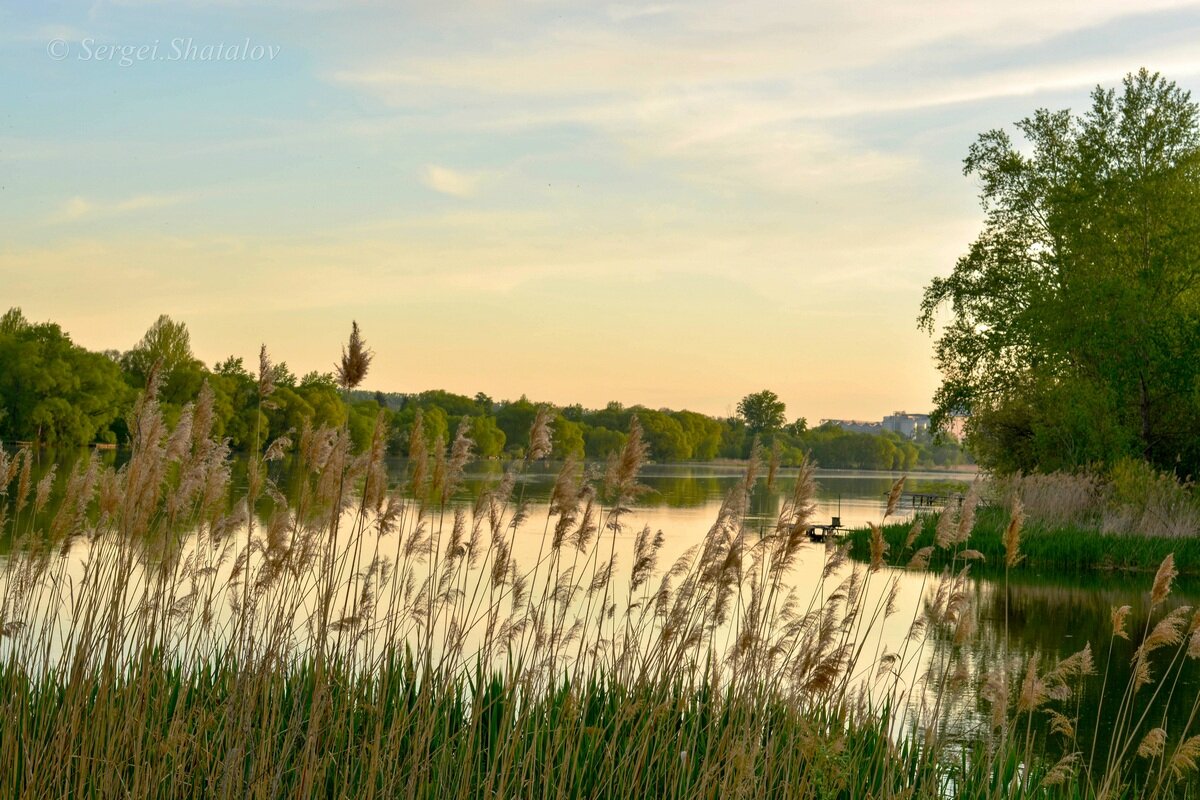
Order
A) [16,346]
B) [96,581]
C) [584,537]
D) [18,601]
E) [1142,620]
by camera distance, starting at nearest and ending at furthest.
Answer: [96,581], [584,537], [18,601], [1142,620], [16,346]

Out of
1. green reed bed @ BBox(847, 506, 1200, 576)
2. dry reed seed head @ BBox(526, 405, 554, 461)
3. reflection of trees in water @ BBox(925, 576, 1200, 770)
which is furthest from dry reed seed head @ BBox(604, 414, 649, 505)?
green reed bed @ BBox(847, 506, 1200, 576)

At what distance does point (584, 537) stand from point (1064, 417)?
93.5 feet

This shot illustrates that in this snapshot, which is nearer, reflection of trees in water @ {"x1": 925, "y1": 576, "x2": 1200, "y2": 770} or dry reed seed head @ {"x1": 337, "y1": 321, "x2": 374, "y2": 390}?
dry reed seed head @ {"x1": 337, "y1": 321, "x2": 374, "y2": 390}

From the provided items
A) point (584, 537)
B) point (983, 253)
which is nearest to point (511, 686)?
point (584, 537)

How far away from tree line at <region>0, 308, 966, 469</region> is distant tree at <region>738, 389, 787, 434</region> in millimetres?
138

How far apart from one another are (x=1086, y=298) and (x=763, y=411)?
73.2m

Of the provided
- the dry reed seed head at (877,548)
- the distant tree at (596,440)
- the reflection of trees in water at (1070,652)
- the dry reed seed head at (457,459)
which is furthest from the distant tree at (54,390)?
the dry reed seed head at (877,548)

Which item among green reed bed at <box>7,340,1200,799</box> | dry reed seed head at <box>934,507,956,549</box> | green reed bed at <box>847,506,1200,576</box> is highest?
dry reed seed head at <box>934,507,956,549</box>

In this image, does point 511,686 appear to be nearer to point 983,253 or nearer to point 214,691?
point 214,691

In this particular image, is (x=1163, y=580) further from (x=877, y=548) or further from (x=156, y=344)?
(x=156, y=344)

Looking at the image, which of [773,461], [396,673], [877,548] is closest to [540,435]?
[773,461]

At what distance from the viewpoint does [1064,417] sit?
101 ft

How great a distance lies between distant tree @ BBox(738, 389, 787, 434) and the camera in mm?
100438

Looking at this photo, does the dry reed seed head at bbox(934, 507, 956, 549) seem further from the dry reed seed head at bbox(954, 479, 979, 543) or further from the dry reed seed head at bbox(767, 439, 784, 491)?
the dry reed seed head at bbox(767, 439, 784, 491)
